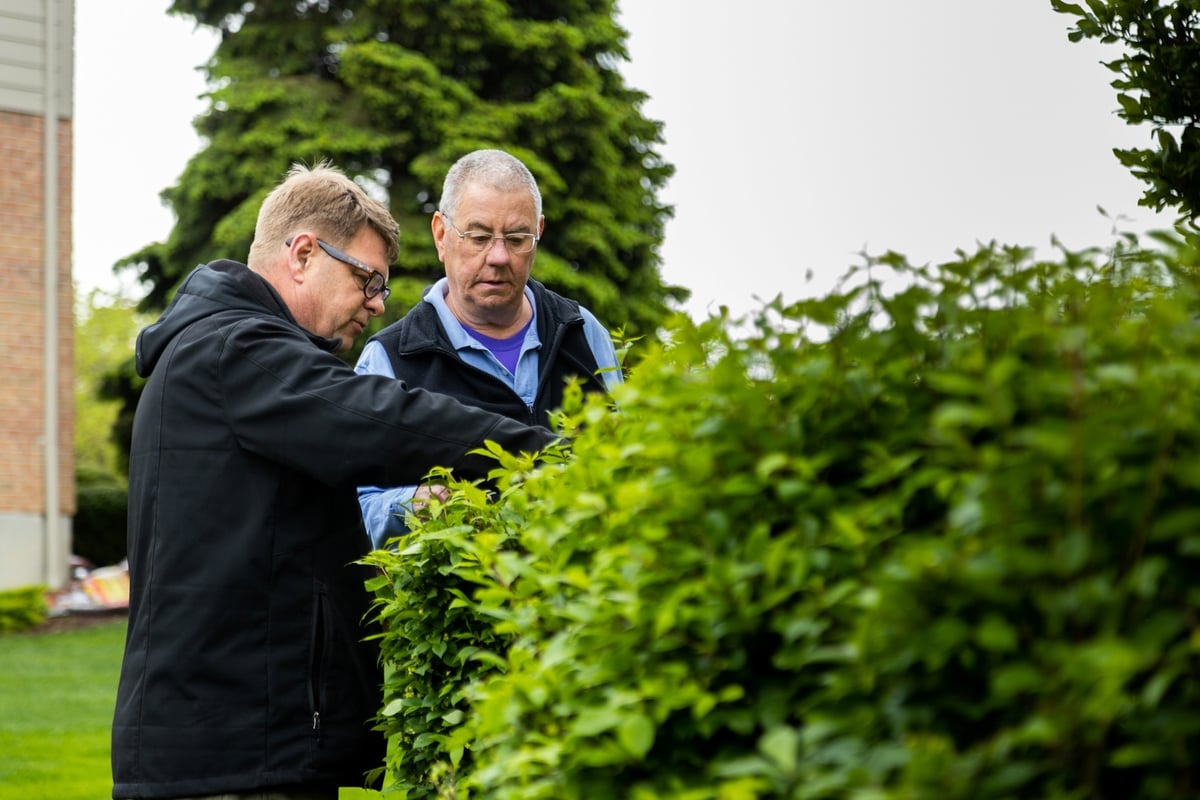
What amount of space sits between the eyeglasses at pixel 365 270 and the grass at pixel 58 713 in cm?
139

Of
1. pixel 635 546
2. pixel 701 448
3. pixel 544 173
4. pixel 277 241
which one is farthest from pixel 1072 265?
pixel 544 173

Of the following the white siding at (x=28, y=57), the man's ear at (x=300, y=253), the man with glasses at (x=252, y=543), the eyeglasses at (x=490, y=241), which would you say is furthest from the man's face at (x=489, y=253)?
the white siding at (x=28, y=57)

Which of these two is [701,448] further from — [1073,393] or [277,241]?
[277,241]

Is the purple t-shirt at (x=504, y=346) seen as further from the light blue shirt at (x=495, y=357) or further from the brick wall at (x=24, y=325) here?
the brick wall at (x=24, y=325)

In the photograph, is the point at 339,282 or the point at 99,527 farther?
the point at 99,527

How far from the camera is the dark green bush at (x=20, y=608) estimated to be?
1839 cm

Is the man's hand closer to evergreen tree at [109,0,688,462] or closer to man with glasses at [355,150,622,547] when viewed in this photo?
man with glasses at [355,150,622,547]

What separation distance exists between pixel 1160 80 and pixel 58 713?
1029 cm

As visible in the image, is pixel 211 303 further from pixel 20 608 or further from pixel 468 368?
A: pixel 20 608

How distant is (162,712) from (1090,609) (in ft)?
7.89

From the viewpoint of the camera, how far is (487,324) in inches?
185

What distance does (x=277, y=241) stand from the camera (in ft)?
12.0

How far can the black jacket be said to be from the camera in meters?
3.20

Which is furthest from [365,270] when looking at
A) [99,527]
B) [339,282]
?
[99,527]
